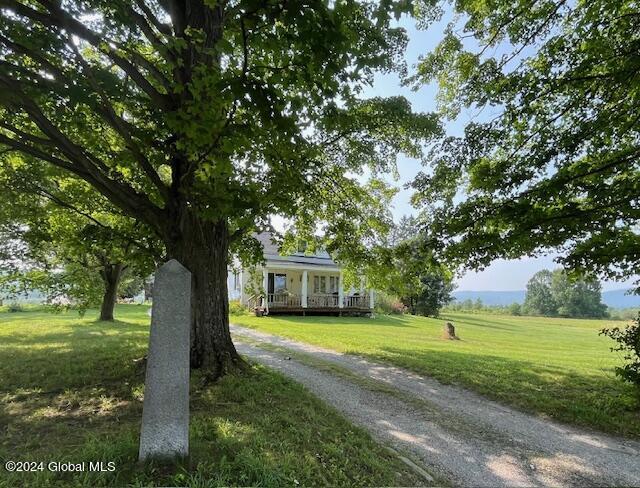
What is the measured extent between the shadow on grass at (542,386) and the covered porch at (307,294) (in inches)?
510

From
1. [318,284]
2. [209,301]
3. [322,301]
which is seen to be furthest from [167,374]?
[318,284]

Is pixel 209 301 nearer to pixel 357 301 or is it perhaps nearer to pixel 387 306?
pixel 357 301

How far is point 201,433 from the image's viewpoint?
13.3 feet

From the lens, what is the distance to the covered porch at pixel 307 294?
24.9 metres

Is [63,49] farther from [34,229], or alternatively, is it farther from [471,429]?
[471,429]

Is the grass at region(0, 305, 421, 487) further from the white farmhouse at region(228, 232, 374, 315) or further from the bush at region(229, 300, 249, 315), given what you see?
the bush at region(229, 300, 249, 315)

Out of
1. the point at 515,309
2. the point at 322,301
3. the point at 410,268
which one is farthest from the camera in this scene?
the point at 515,309

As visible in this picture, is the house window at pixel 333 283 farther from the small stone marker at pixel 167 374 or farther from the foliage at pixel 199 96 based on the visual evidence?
the small stone marker at pixel 167 374

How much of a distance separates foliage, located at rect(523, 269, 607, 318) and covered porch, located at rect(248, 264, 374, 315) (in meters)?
52.8

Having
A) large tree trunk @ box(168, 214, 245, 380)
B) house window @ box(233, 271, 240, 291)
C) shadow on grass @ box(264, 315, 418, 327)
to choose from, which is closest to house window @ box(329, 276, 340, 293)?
shadow on grass @ box(264, 315, 418, 327)

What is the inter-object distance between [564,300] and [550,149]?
79105mm

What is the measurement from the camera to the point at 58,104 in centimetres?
563

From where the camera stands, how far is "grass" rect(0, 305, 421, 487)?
3164 millimetres

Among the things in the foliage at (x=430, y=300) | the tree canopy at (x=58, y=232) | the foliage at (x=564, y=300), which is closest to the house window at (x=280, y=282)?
the foliage at (x=430, y=300)
